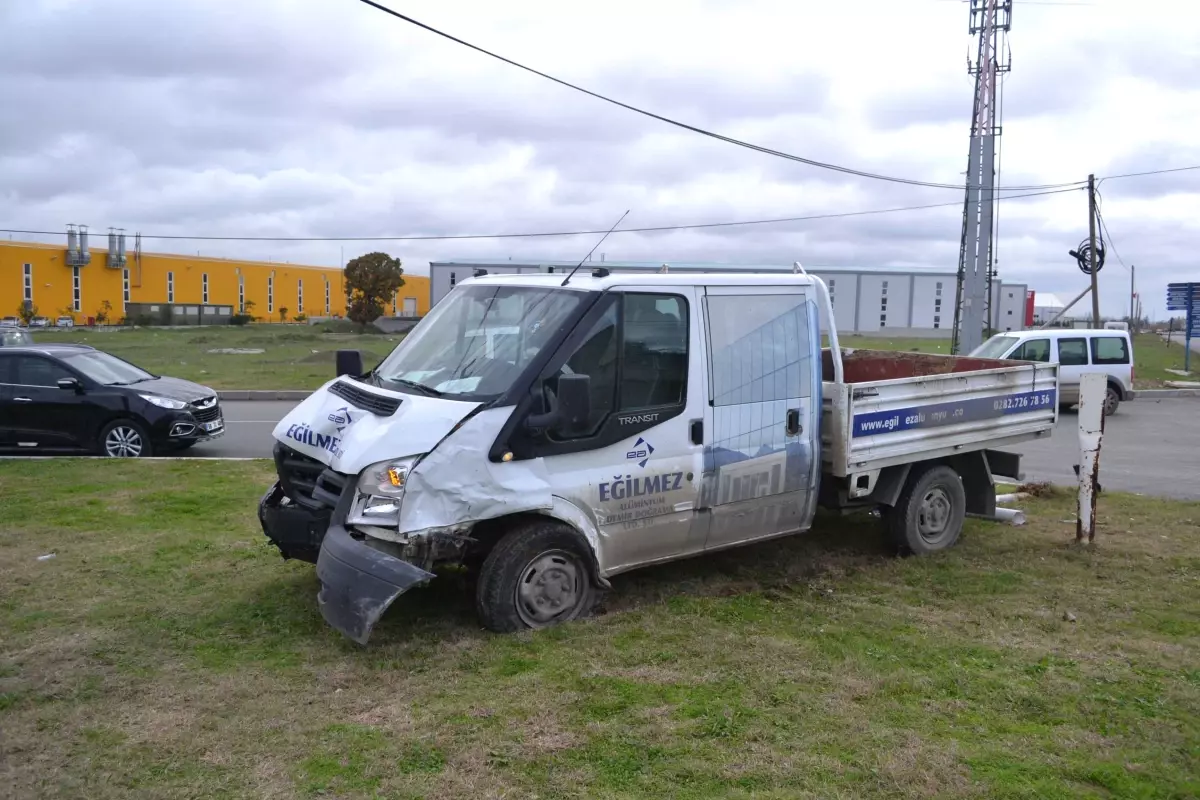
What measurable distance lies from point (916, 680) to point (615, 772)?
185cm

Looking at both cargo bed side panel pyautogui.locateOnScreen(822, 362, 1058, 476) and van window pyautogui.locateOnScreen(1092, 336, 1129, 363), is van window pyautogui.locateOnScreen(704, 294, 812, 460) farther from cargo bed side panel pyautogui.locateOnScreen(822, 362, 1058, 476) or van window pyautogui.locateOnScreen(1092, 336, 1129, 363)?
van window pyautogui.locateOnScreen(1092, 336, 1129, 363)

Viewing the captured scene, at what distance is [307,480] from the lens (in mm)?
5816

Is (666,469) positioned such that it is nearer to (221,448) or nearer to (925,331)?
(221,448)

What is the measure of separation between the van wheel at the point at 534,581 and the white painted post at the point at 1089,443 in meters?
4.40

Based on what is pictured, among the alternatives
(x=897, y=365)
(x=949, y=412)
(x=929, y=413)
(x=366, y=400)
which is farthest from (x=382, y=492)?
(x=897, y=365)

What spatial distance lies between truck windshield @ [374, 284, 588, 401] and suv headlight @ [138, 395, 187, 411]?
7127 millimetres

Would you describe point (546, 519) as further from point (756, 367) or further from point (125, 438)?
point (125, 438)

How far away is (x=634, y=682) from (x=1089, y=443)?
4778 mm

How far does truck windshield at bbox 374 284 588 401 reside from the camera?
5613 mm

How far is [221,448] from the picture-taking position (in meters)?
13.6

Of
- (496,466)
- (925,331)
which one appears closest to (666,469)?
(496,466)

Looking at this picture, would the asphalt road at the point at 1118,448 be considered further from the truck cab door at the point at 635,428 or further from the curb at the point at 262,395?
the truck cab door at the point at 635,428

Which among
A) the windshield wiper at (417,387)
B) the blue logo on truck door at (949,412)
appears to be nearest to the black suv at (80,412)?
the windshield wiper at (417,387)

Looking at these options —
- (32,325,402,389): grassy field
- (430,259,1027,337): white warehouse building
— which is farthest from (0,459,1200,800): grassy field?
(430,259,1027,337): white warehouse building
